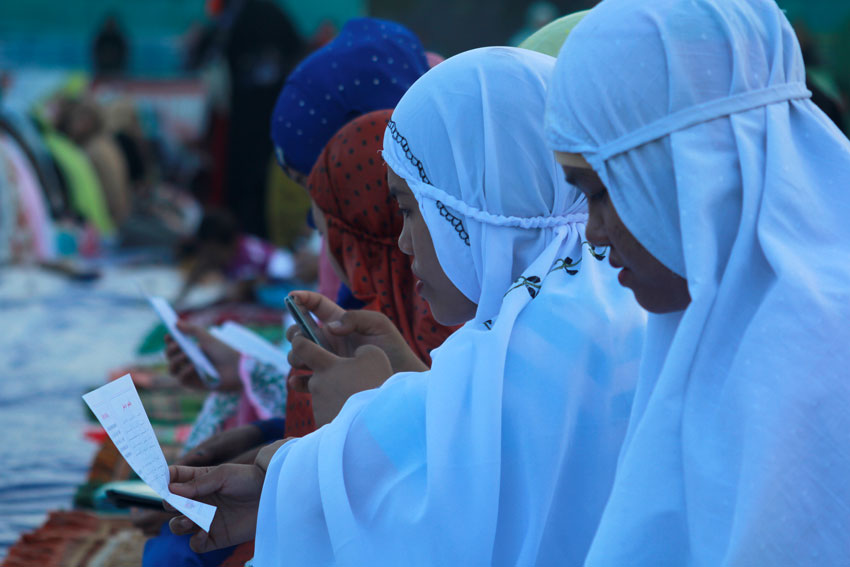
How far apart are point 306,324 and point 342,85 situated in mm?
1059

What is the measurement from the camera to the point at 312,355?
166 cm

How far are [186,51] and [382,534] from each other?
1139cm

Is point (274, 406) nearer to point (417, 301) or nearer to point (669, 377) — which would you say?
point (417, 301)

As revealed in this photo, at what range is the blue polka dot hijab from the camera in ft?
8.55

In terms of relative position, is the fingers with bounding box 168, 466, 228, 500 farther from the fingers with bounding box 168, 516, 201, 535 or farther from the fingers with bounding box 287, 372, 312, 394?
the fingers with bounding box 287, 372, 312, 394

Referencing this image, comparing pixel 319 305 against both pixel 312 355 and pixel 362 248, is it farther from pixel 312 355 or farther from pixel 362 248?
pixel 362 248

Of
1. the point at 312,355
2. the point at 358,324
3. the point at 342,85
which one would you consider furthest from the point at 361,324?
the point at 342,85

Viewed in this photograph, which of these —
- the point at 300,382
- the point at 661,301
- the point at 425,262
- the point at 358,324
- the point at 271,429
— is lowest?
the point at 271,429

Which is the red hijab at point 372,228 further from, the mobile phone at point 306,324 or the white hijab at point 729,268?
the white hijab at point 729,268

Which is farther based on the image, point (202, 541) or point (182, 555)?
point (182, 555)

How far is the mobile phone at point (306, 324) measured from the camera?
1750mm

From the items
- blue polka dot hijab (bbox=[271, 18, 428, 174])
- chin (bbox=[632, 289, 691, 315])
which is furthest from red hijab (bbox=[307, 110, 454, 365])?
chin (bbox=[632, 289, 691, 315])

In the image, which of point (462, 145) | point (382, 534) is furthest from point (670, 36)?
point (382, 534)

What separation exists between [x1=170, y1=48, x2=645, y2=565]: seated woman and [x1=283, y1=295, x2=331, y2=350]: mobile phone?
0.26 metres
